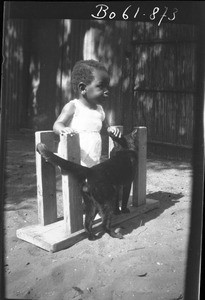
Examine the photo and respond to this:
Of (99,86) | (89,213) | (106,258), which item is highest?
(99,86)

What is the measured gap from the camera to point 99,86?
1.05 m

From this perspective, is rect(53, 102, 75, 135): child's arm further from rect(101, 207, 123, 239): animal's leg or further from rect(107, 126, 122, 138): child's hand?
rect(101, 207, 123, 239): animal's leg

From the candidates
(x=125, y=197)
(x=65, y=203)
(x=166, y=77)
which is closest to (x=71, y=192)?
(x=65, y=203)

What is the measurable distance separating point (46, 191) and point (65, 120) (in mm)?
262

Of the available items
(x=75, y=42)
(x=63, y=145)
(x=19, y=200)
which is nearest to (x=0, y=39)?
(x=75, y=42)

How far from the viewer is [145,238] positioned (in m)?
1.10

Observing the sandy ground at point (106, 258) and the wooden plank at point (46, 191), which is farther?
the wooden plank at point (46, 191)

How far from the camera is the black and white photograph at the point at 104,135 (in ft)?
3.44

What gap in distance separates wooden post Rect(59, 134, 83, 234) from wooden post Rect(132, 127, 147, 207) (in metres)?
0.18

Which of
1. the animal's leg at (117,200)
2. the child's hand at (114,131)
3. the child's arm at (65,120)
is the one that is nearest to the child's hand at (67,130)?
the child's arm at (65,120)

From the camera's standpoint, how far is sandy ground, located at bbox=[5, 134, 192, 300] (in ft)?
3.40

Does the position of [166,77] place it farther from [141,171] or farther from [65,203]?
[65,203]

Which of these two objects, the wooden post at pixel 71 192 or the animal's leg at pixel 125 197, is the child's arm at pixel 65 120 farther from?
the animal's leg at pixel 125 197

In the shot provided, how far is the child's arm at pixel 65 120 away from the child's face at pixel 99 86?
0.22 feet
